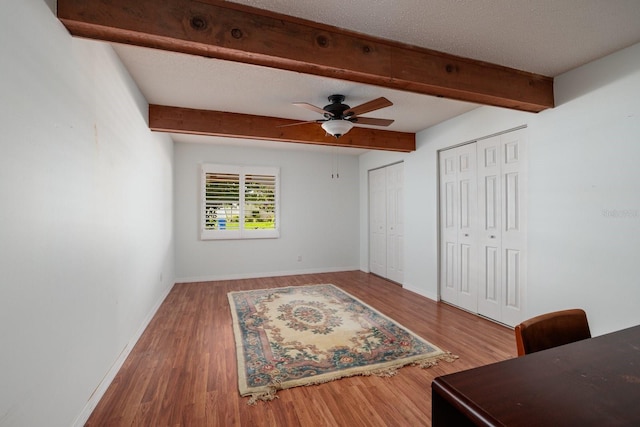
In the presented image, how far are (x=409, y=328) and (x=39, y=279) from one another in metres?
3.06

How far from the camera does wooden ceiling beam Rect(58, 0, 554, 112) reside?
1610mm

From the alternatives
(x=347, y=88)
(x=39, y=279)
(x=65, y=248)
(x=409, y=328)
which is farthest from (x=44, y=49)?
(x=409, y=328)

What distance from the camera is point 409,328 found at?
3146mm

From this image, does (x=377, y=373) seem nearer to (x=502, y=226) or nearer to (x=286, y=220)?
(x=502, y=226)

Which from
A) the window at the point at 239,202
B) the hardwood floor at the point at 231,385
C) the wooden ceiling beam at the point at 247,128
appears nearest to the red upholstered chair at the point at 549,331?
the hardwood floor at the point at 231,385

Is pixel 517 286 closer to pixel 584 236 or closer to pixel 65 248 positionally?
pixel 584 236

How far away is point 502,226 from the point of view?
3279mm

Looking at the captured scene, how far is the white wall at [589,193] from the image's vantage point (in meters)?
2.21

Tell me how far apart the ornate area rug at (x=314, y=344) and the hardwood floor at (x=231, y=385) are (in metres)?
0.09

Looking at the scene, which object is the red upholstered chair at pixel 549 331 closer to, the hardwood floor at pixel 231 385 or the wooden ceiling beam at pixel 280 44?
the hardwood floor at pixel 231 385

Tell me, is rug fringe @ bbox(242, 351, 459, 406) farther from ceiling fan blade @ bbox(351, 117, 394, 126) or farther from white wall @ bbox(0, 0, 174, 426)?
ceiling fan blade @ bbox(351, 117, 394, 126)

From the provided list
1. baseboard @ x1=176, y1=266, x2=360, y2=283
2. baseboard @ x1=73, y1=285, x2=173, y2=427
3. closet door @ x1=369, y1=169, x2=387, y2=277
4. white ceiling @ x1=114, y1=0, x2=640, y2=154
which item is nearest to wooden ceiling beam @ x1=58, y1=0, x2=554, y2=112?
white ceiling @ x1=114, y1=0, x2=640, y2=154

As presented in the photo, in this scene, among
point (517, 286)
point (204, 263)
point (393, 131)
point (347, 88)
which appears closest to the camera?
point (347, 88)

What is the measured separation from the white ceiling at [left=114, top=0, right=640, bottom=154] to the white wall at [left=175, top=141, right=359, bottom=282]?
213 cm
